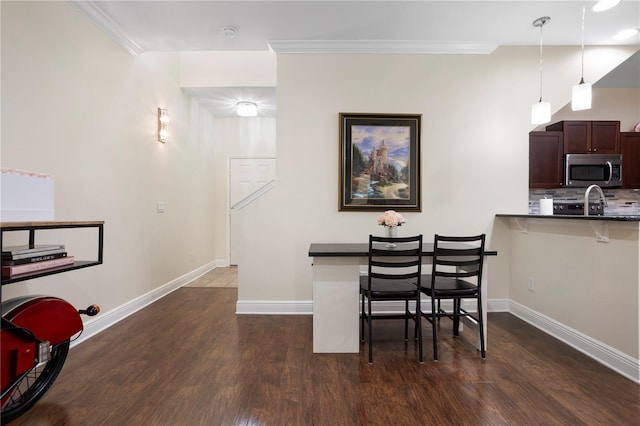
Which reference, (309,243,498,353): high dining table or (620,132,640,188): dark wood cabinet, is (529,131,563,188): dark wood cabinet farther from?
(309,243,498,353): high dining table

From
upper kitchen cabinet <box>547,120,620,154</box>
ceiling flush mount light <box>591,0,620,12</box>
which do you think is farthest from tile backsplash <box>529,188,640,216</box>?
ceiling flush mount light <box>591,0,620,12</box>

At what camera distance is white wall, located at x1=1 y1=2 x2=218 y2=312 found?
7.18 ft

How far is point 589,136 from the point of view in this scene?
4.05 metres

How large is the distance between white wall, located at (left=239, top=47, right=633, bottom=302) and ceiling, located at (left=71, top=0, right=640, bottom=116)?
205 mm

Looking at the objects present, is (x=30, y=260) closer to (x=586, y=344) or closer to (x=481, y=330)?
(x=481, y=330)

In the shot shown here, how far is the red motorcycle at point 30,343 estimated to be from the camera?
152cm

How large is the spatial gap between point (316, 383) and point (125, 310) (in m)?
2.34

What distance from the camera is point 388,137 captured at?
3434 millimetres

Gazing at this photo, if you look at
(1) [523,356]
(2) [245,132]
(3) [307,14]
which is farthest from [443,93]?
(2) [245,132]

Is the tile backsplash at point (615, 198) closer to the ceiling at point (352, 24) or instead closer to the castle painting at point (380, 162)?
the ceiling at point (352, 24)

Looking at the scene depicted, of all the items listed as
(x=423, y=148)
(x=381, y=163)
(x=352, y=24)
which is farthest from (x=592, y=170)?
(x=352, y=24)

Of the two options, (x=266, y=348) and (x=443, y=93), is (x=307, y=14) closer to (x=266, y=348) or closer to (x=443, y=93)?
(x=443, y=93)

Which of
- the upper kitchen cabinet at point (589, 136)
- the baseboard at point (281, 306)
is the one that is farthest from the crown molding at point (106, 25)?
the upper kitchen cabinet at point (589, 136)

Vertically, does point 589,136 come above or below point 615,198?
above
